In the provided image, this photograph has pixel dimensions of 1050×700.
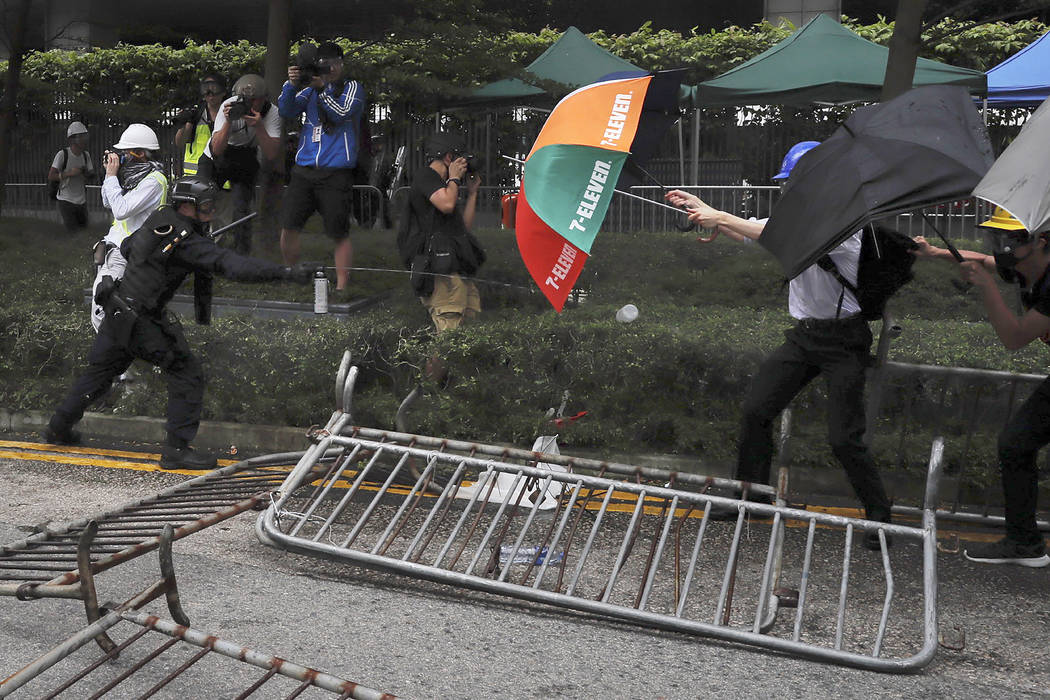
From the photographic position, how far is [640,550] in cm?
523

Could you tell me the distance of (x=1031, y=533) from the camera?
5031 mm

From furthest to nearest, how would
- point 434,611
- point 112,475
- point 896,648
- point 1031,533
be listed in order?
1. point 112,475
2. point 1031,533
3. point 434,611
4. point 896,648

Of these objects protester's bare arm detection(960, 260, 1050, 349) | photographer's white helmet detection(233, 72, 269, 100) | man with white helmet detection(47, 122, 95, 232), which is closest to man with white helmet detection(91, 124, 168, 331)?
photographer's white helmet detection(233, 72, 269, 100)

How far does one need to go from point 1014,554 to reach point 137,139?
6.09m

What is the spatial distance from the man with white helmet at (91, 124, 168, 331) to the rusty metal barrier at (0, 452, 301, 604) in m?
2.82

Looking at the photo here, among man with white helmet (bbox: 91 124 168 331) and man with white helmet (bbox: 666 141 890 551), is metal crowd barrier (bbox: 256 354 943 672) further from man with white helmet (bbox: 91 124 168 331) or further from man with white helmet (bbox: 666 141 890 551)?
man with white helmet (bbox: 91 124 168 331)

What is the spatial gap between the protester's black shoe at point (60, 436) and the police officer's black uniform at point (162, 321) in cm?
26

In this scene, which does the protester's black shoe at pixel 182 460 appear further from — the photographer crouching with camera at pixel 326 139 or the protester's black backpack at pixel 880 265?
the protester's black backpack at pixel 880 265

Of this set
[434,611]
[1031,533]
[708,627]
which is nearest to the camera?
[708,627]

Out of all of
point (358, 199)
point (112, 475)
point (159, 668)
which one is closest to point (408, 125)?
point (358, 199)

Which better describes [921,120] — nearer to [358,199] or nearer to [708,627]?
[708,627]

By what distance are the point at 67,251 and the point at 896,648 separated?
11.6m

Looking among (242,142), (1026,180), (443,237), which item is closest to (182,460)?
(443,237)

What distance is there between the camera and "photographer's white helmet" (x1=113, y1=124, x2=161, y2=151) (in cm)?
754
